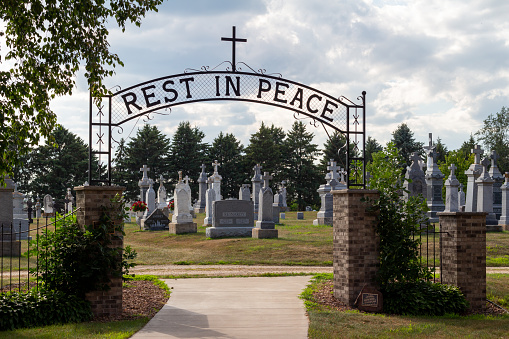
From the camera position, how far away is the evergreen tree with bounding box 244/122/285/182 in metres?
63.9

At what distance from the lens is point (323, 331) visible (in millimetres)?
7203

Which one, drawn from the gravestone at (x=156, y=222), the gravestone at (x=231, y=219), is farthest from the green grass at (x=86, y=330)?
the gravestone at (x=156, y=222)

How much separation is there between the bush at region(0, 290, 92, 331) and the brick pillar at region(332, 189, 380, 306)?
4252 mm

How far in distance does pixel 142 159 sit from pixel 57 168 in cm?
926

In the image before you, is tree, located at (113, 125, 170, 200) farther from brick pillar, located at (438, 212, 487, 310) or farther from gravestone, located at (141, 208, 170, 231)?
brick pillar, located at (438, 212, 487, 310)

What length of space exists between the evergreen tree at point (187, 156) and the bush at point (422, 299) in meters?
53.4

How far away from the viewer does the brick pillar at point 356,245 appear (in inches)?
368

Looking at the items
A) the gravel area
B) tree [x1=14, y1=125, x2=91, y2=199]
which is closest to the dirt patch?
the gravel area

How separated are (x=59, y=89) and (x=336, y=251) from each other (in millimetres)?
5413

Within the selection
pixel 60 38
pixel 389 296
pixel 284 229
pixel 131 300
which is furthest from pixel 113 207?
pixel 284 229

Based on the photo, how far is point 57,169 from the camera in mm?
58688

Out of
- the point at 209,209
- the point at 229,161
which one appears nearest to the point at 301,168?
the point at 229,161

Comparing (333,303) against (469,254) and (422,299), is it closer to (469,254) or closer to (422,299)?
(422,299)

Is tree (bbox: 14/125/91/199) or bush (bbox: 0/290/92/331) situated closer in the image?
bush (bbox: 0/290/92/331)
